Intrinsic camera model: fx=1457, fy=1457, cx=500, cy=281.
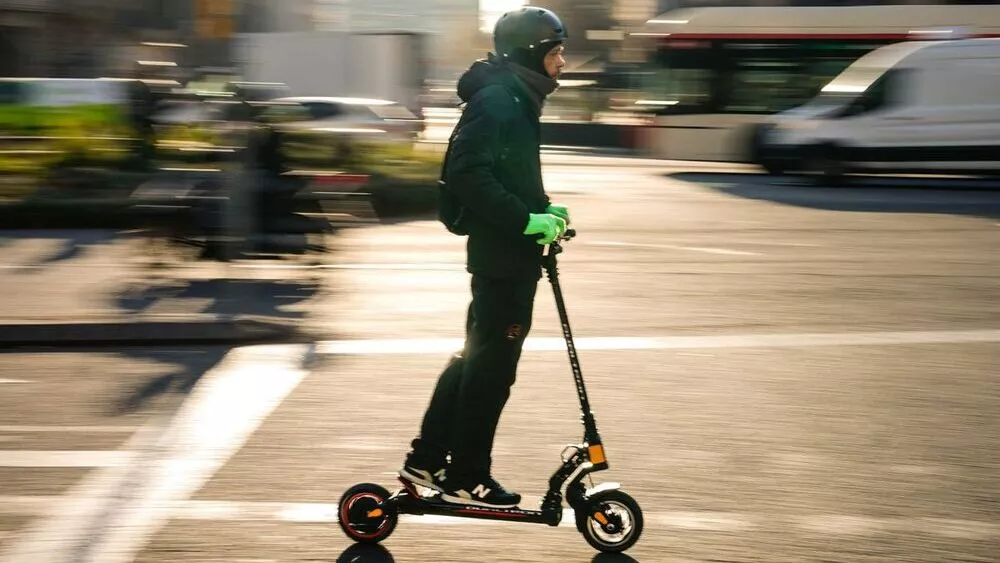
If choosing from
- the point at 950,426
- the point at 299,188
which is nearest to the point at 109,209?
the point at 299,188

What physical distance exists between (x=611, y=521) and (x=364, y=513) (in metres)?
0.78

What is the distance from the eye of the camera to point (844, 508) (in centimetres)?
505

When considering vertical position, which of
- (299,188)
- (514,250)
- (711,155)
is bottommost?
(711,155)

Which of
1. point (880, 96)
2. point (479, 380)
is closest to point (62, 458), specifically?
point (479, 380)

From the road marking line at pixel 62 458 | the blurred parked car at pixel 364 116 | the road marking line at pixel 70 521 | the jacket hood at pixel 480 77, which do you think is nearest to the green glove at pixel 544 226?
the jacket hood at pixel 480 77

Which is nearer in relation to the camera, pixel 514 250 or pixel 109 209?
pixel 514 250

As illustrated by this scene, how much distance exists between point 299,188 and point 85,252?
2.85 m

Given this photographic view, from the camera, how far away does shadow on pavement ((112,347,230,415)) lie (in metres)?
6.83

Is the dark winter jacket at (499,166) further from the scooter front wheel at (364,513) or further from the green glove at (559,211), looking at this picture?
the scooter front wheel at (364,513)

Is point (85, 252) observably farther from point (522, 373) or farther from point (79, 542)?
point (79, 542)

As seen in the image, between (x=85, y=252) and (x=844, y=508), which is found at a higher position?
(x=844, y=508)

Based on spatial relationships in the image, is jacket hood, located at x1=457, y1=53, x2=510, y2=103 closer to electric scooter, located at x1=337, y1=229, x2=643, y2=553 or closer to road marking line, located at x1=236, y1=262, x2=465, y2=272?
electric scooter, located at x1=337, y1=229, x2=643, y2=553

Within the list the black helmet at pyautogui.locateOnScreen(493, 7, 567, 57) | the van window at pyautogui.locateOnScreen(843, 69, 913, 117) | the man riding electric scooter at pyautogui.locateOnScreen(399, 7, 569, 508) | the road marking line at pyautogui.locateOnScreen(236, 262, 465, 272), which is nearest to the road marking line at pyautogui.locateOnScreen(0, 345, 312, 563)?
the man riding electric scooter at pyautogui.locateOnScreen(399, 7, 569, 508)

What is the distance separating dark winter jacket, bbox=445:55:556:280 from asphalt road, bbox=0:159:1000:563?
93 cm
